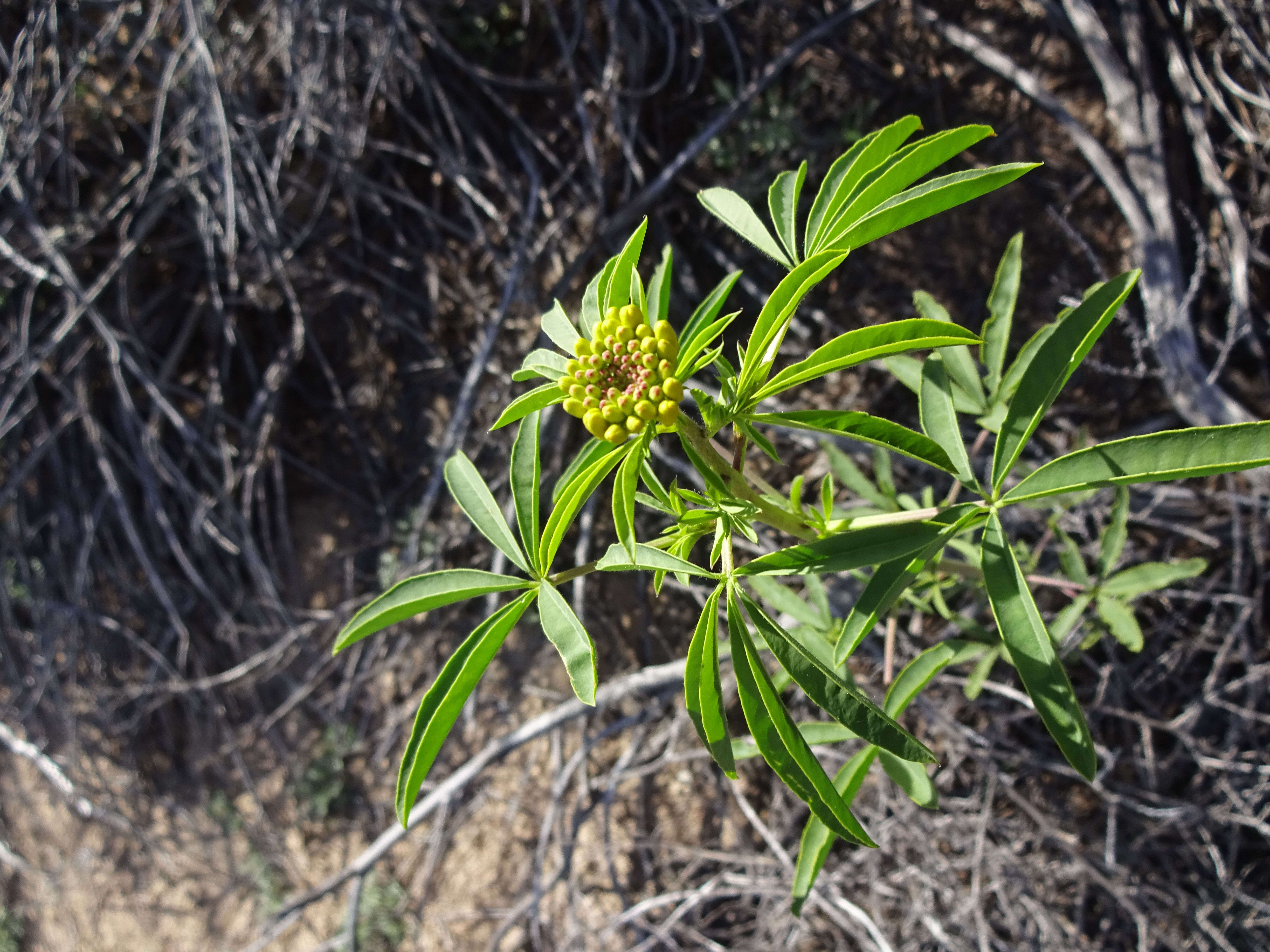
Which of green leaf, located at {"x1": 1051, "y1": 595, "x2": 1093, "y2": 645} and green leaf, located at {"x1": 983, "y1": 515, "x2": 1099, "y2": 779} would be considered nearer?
green leaf, located at {"x1": 983, "y1": 515, "x2": 1099, "y2": 779}

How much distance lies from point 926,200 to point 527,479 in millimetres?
579

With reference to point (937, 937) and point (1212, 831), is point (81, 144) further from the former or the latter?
point (1212, 831)

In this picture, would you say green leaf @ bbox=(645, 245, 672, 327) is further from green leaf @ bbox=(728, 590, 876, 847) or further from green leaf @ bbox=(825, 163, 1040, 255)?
green leaf @ bbox=(728, 590, 876, 847)

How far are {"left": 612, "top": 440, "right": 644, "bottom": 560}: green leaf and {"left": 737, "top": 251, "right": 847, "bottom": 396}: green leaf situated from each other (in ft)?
0.48

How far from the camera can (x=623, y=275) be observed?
867mm

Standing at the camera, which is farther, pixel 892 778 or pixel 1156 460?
pixel 892 778

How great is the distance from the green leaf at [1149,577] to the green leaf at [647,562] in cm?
104

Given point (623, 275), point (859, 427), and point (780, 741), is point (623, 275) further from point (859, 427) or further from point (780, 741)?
point (780, 741)

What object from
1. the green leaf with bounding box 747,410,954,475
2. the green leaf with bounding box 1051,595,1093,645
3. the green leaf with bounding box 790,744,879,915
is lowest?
the green leaf with bounding box 790,744,879,915

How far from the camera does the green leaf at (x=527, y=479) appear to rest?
100 cm

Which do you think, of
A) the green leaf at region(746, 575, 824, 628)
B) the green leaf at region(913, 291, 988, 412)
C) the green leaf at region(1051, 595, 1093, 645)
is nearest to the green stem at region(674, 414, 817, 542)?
the green leaf at region(746, 575, 824, 628)

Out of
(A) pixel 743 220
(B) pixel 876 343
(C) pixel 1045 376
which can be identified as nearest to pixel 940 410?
(C) pixel 1045 376

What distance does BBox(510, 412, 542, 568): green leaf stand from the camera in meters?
1.00

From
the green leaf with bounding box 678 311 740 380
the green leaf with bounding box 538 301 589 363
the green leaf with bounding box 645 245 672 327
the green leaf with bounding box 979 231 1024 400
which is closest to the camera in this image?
the green leaf with bounding box 678 311 740 380
